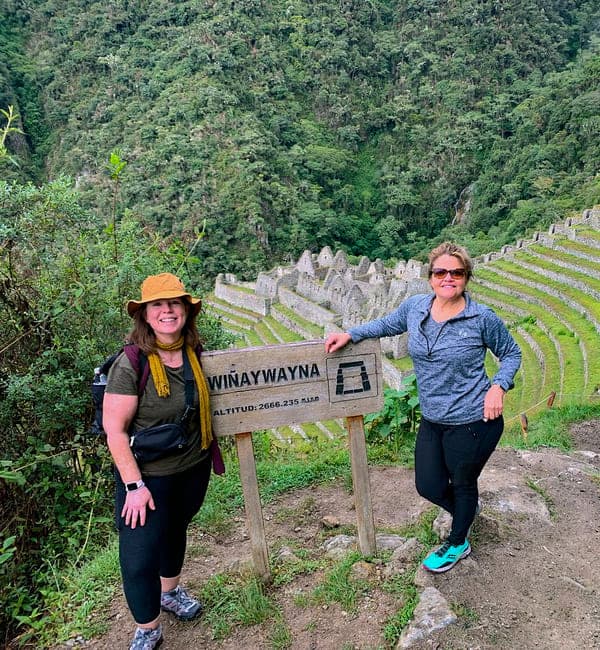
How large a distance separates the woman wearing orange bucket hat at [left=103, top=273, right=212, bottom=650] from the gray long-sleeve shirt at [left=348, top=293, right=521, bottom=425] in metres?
0.97

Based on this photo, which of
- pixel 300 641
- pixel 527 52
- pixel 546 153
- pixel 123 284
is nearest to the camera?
pixel 300 641

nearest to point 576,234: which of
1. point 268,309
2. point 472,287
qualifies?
point 472,287

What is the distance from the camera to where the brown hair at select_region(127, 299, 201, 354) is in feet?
5.98

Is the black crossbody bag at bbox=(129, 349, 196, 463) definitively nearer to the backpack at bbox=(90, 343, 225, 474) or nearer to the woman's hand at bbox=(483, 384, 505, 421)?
the backpack at bbox=(90, 343, 225, 474)

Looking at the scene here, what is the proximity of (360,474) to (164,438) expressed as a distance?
3.46 ft

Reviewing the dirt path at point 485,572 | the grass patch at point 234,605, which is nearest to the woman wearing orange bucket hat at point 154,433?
the grass patch at point 234,605

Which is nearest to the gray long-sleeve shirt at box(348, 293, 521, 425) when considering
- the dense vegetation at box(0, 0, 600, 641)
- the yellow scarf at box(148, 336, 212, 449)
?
the yellow scarf at box(148, 336, 212, 449)

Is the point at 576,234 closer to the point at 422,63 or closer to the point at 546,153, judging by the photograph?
the point at 546,153

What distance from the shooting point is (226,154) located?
142 ft

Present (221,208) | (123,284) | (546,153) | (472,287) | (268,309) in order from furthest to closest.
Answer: (546,153) < (221,208) < (268,309) < (472,287) < (123,284)

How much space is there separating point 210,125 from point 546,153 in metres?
30.5

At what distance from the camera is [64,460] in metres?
2.75

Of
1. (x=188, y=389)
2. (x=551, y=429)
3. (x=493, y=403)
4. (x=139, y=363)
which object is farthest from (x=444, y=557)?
(x=551, y=429)

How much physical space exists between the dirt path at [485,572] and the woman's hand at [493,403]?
0.81 m
